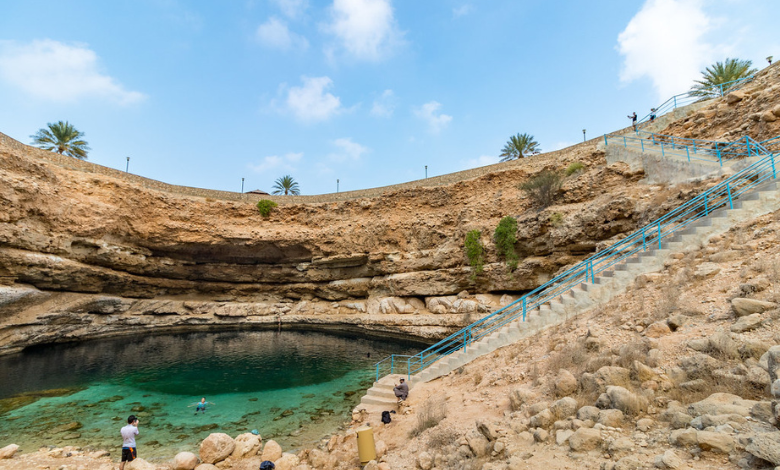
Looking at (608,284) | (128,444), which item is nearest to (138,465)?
(128,444)

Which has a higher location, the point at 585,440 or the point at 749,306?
the point at 749,306

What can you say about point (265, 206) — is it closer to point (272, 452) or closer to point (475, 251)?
point (475, 251)

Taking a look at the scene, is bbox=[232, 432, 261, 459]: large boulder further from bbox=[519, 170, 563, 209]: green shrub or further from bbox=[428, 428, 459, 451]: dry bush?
bbox=[519, 170, 563, 209]: green shrub

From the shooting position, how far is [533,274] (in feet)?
70.5

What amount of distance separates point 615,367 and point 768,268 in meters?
3.45

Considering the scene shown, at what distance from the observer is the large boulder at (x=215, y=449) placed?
8242mm

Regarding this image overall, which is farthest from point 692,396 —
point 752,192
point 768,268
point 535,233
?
point 535,233

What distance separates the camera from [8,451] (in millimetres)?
8766

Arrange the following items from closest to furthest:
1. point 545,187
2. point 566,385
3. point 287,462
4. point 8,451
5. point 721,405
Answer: point 721,405 → point 566,385 → point 287,462 → point 8,451 → point 545,187

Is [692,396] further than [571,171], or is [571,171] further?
[571,171]

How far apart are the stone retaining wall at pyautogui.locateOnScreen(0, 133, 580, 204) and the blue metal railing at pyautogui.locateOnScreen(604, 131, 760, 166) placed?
5.44 m

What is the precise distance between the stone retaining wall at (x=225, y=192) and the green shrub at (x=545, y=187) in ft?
13.4

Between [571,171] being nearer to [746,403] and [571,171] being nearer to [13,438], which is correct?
[746,403]

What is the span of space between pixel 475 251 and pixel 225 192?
80.8 feet
